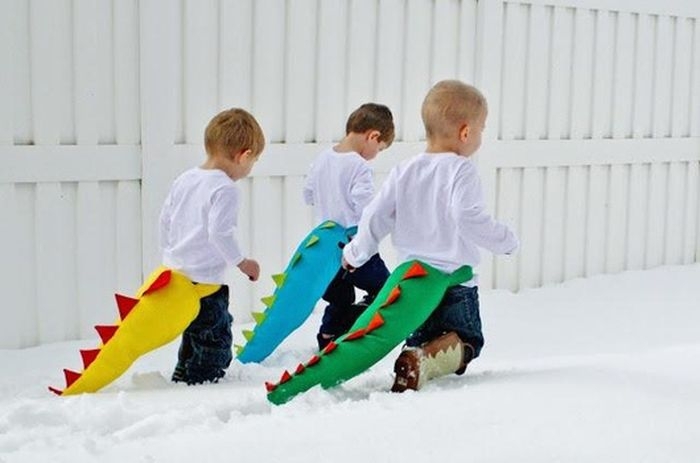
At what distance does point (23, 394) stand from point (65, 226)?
115 cm

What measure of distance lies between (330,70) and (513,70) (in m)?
1.38

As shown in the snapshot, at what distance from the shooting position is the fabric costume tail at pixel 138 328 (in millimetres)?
4074

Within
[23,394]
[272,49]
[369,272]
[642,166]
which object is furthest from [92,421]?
[642,166]

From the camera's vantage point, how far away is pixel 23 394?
4.24m

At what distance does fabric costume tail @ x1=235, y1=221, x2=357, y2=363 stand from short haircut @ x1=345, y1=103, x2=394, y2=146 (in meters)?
0.49

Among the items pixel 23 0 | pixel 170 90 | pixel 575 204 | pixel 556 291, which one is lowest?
pixel 556 291

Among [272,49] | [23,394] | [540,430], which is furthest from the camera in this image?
[272,49]

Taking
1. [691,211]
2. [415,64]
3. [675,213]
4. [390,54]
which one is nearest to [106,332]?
[390,54]

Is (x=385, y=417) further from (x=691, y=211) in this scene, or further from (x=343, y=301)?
(x=691, y=211)

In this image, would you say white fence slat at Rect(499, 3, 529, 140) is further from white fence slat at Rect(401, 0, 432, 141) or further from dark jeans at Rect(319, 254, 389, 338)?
dark jeans at Rect(319, 254, 389, 338)

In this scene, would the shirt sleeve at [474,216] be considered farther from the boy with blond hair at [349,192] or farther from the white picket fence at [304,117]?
the white picket fence at [304,117]

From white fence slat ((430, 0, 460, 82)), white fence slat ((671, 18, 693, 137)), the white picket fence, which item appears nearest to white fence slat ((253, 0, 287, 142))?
the white picket fence

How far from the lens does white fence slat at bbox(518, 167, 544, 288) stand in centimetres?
699

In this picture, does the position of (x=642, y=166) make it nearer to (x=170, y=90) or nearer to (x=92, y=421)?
(x=170, y=90)
